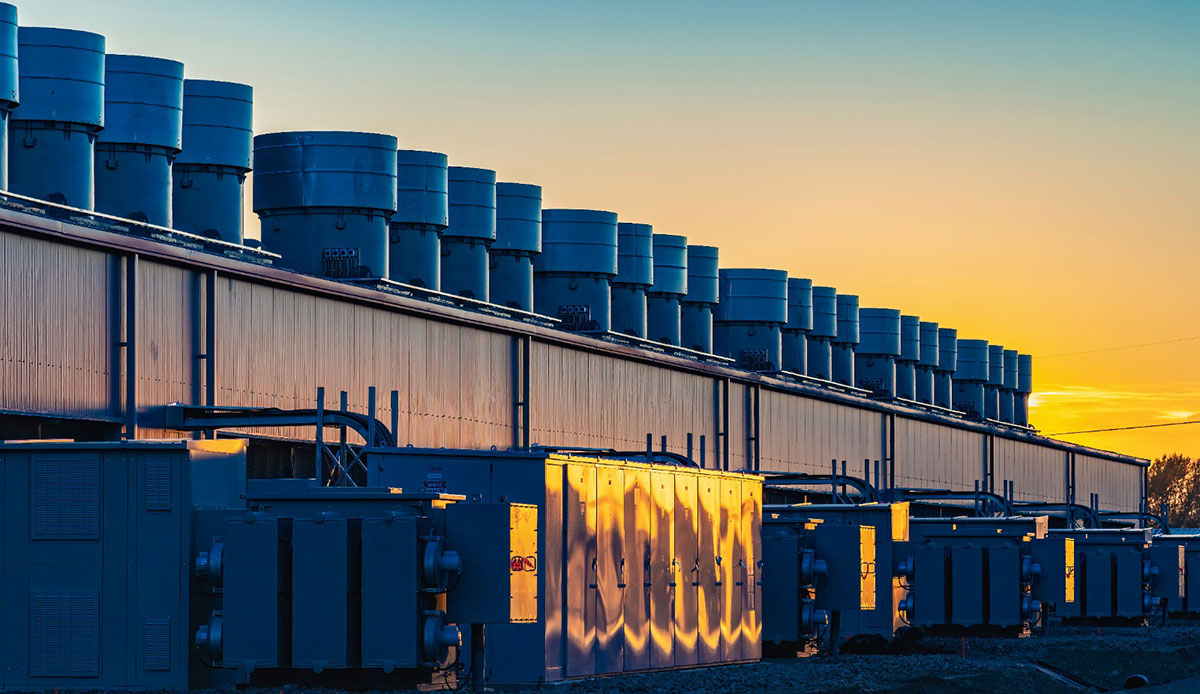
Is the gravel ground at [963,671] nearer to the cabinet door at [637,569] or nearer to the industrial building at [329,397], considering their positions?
the cabinet door at [637,569]

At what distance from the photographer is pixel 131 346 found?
28.7 metres

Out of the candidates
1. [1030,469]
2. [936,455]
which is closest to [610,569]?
[936,455]

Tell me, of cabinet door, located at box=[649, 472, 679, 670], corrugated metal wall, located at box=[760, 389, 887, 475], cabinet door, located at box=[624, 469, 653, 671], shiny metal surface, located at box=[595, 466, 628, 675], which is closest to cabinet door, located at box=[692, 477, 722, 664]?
cabinet door, located at box=[649, 472, 679, 670]

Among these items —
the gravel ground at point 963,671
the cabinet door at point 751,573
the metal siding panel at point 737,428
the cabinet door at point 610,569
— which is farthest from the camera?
the metal siding panel at point 737,428

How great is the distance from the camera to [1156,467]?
6816 inches

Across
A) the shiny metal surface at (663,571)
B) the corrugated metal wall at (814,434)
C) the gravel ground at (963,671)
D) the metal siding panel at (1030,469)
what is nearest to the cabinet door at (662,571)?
the shiny metal surface at (663,571)

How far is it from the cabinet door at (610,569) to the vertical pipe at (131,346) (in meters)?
8.18

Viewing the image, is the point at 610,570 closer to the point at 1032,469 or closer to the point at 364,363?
the point at 364,363

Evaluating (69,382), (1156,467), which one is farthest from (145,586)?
(1156,467)

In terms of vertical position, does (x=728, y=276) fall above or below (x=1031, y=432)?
above

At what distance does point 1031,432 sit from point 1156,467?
300 ft

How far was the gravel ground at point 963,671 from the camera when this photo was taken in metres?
25.1

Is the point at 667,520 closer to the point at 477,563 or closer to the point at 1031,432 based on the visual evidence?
the point at 477,563

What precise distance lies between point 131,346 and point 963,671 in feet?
45.2
